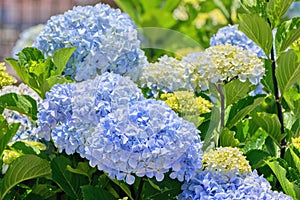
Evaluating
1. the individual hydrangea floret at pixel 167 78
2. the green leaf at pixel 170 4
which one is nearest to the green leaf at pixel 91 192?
the individual hydrangea floret at pixel 167 78

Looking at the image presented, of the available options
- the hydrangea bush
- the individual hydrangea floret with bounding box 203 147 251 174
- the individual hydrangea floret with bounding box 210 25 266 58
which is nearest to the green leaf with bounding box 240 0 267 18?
the hydrangea bush

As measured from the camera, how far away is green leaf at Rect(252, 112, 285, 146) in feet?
5.23

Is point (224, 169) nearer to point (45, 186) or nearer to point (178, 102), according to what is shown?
point (178, 102)

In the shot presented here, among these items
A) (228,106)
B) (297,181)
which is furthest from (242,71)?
(297,181)

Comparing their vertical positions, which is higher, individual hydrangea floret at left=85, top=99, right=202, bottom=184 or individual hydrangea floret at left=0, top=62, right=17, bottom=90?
individual hydrangea floret at left=85, top=99, right=202, bottom=184

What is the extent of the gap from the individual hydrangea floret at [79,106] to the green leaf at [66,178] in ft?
0.18

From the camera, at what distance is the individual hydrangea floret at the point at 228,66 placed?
5.11 feet

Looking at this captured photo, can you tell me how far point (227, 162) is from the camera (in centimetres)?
133

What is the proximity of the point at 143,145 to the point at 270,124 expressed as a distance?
44 cm

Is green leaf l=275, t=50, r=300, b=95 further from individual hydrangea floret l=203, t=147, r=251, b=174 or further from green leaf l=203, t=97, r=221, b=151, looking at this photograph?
individual hydrangea floret l=203, t=147, r=251, b=174

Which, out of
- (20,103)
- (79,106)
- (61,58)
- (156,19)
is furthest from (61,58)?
(156,19)

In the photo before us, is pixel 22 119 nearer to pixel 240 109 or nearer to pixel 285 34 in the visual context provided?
pixel 240 109

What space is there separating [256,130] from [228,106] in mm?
92

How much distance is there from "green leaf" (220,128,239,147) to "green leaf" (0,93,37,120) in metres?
0.38
